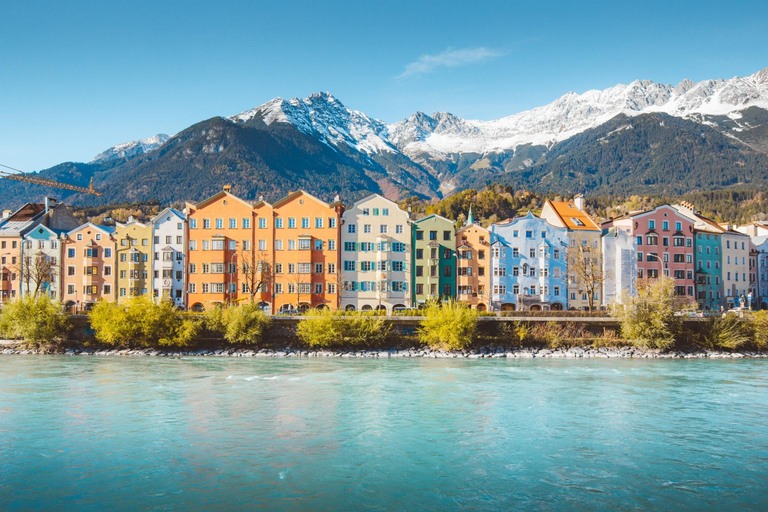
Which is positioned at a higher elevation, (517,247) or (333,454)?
(517,247)

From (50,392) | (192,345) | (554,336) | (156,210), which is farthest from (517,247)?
(156,210)

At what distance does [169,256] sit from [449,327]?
42104 mm

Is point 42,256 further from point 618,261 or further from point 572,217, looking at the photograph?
point 618,261

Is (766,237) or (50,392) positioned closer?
(50,392)

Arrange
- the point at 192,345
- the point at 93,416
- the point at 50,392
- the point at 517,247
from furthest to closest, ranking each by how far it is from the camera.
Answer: the point at 517,247
the point at 192,345
the point at 50,392
the point at 93,416

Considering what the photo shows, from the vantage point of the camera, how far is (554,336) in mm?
62094

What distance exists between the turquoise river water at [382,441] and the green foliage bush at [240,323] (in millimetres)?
14262

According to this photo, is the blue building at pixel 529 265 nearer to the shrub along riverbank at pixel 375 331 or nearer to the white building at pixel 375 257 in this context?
the white building at pixel 375 257

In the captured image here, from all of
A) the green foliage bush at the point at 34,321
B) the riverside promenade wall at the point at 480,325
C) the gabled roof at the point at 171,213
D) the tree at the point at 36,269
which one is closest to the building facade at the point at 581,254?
the riverside promenade wall at the point at 480,325

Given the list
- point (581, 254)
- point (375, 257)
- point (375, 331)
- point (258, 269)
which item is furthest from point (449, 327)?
point (258, 269)

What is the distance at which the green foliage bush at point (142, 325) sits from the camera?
60.9 m

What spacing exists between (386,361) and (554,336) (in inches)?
698

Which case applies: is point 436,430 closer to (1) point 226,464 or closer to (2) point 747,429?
(1) point 226,464

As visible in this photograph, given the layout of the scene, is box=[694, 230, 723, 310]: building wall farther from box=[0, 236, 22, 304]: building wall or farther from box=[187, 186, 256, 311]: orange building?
box=[0, 236, 22, 304]: building wall
